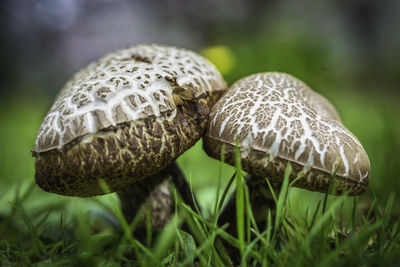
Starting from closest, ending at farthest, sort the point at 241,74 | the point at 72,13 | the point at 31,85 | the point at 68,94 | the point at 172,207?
1. the point at 68,94
2. the point at 172,207
3. the point at 241,74
4. the point at 72,13
5. the point at 31,85

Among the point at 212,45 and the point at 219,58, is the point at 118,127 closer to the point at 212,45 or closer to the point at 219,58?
the point at 219,58

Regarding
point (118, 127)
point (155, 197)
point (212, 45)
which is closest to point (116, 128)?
point (118, 127)

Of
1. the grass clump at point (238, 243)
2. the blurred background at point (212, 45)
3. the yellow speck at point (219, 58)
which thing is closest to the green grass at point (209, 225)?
the grass clump at point (238, 243)

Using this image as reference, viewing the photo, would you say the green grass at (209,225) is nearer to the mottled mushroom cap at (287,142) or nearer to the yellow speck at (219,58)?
the mottled mushroom cap at (287,142)

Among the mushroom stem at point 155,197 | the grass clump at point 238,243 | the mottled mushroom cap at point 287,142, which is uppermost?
the mottled mushroom cap at point 287,142

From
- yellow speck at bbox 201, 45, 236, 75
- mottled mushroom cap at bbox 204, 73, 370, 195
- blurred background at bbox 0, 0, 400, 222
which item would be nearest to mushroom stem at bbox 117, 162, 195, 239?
mottled mushroom cap at bbox 204, 73, 370, 195

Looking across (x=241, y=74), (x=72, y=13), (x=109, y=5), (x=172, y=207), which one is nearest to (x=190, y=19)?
(x=109, y=5)

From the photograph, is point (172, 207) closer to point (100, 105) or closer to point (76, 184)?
point (76, 184)
